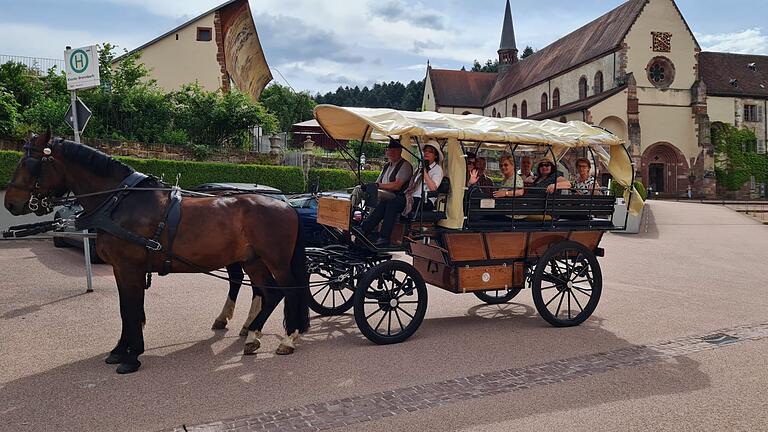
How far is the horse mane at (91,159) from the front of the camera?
18.4ft

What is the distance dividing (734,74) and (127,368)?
51.5m

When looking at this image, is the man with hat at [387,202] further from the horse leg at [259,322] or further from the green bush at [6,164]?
the green bush at [6,164]

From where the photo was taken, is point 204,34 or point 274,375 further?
point 204,34

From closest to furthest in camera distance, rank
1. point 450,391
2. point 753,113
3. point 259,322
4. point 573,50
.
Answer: point 450,391 < point 259,322 < point 753,113 < point 573,50

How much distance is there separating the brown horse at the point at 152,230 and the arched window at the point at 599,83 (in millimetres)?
40499

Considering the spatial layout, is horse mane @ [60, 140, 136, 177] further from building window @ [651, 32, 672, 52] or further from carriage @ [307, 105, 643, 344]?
building window @ [651, 32, 672, 52]

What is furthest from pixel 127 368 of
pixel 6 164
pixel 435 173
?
pixel 6 164

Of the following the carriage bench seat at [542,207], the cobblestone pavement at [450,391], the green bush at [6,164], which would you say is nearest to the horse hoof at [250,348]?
the cobblestone pavement at [450,391]

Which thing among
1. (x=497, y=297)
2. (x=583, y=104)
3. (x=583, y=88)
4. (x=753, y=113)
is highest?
(x=583, y=88)

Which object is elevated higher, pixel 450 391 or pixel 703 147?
pixel 703 147

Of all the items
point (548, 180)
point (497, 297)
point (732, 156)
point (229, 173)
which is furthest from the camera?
point (732, 156)

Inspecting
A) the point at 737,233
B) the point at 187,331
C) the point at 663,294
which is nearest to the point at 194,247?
the point at 187,331

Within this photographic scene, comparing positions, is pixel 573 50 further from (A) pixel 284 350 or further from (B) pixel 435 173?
(A) pixel 284 350

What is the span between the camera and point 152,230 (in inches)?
218
